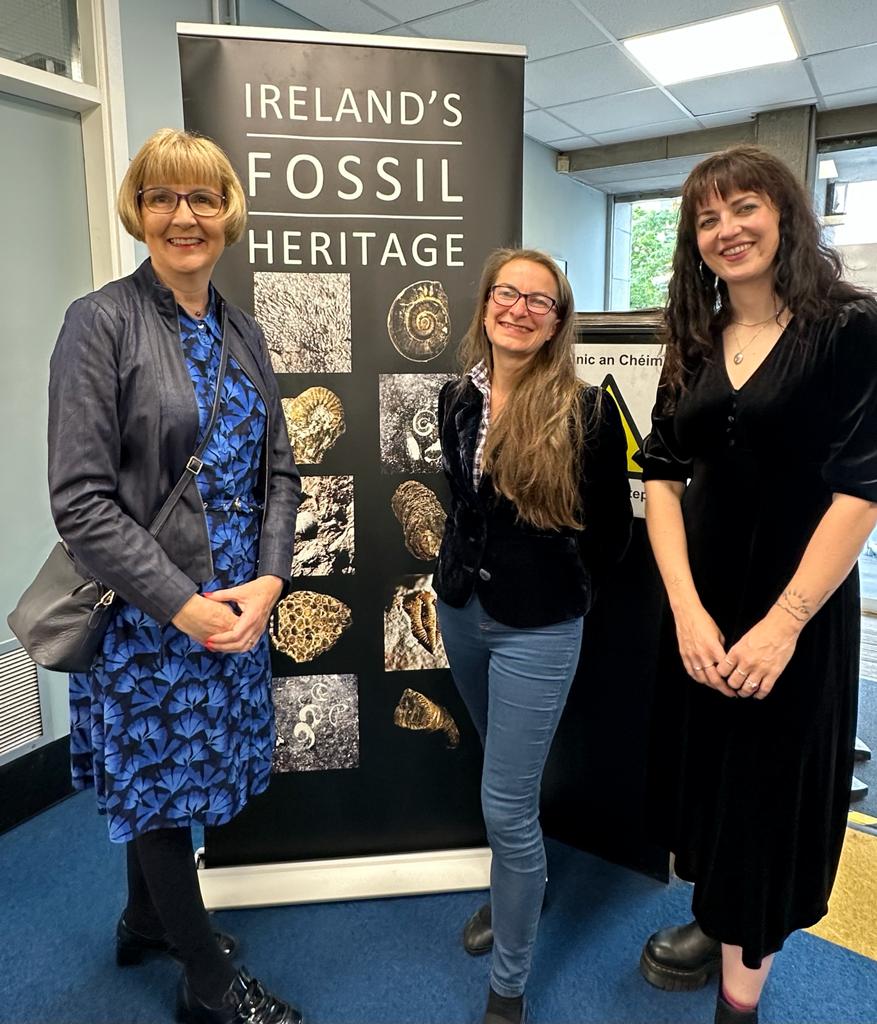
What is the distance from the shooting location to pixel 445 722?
6.17 feet

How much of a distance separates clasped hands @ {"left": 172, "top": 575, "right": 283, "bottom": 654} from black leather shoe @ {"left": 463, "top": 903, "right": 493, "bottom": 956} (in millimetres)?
888

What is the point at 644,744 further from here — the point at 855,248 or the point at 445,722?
the point at 855,248

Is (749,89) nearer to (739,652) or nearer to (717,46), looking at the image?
(717,46)

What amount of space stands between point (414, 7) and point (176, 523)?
3.14m

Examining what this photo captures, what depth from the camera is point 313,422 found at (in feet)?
5.65

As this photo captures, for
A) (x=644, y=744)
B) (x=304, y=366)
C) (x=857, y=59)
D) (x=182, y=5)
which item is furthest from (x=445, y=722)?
(x=857, y=59)

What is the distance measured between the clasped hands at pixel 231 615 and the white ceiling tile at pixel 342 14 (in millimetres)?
3025

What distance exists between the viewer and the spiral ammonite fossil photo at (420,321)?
1.71 metres

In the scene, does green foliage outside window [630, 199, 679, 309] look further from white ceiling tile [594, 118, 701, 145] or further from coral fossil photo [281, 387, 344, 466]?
coral fossil photo [281, 387, 344, 466]

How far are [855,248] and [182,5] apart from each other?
2.59 m

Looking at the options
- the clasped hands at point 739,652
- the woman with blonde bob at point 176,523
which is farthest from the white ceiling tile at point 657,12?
the clasped hands at point 739,652

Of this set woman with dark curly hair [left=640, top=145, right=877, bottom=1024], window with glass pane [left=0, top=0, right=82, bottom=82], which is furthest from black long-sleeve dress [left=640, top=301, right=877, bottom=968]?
window with glass pane [left=0, top=0, right=82, bottom=82]

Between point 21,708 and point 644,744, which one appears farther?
point 21,708

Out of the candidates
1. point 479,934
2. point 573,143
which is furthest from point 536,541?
point 573,143
